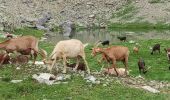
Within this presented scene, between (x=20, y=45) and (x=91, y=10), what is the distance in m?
84.6

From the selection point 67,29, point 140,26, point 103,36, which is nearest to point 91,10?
point 140,26

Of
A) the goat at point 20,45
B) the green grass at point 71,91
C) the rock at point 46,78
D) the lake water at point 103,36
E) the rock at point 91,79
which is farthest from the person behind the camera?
the lake water at point 103,36

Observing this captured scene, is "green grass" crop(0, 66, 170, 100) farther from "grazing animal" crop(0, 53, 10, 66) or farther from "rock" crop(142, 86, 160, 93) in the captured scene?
"grazing animal" crop(0, 53, 10, 66)

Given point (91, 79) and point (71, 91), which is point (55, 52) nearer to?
point (91, 79)

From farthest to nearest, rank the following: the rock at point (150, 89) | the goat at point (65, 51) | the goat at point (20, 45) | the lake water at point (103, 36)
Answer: the lake water at point (103, 36)
the goat at point (20, 45)
the goat at point (65, 51)
the rock at point (150, 89)

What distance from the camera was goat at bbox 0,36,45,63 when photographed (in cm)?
2620

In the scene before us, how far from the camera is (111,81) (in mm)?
23812

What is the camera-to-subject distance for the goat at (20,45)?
26203 millimetres

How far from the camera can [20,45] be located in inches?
1042

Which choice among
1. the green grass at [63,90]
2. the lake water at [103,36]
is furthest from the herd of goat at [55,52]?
the lake water at [103,36]

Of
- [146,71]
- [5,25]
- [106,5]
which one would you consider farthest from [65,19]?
[146,71]

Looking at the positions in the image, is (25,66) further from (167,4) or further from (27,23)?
(167,4)

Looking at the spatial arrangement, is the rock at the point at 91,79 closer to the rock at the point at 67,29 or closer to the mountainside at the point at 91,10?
the rock at the point at 67,29

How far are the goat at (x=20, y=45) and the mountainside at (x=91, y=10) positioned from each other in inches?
2581
